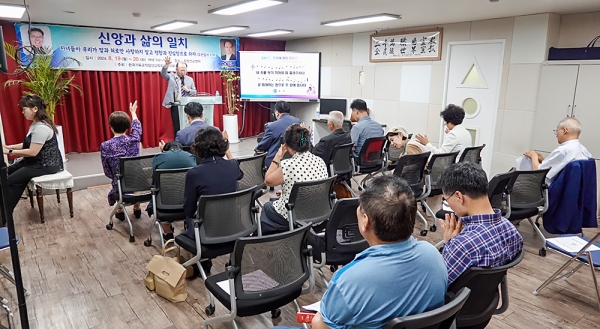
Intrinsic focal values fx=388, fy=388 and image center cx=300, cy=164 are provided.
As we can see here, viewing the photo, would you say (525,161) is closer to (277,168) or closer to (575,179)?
(575,179)

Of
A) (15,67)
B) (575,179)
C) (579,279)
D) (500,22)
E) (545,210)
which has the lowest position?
(579,279)

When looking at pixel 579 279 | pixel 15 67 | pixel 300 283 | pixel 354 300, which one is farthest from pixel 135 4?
pixel 579 279

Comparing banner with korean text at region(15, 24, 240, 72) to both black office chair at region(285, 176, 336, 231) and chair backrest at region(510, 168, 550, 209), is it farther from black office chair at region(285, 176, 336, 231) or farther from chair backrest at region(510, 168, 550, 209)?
chair backrest at region(510, 168, 550, 209)

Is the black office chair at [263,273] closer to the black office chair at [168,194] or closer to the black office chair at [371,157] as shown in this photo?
the black office chair at [168,194]

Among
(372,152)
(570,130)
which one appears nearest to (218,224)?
(372,152)

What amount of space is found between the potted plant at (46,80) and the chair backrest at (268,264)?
17.7 feet

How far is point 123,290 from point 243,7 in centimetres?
346

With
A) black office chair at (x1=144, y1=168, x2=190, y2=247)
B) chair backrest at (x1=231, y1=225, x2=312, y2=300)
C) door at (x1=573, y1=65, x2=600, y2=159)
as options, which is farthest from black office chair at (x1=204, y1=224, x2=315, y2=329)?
door at (x1=573, y1=65, x2=600, y2=159)

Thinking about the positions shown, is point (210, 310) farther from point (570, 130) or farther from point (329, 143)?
point (570, 130)

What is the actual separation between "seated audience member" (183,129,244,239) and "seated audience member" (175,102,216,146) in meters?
1.49

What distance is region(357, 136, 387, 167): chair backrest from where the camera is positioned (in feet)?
15.4

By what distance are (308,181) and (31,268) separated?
249 centimetres

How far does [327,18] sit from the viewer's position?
5.77 metres

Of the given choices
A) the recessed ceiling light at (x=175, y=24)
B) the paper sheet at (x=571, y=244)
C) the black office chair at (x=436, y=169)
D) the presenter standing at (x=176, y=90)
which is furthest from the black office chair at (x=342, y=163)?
the presenter standing at (x=176, y=90)
